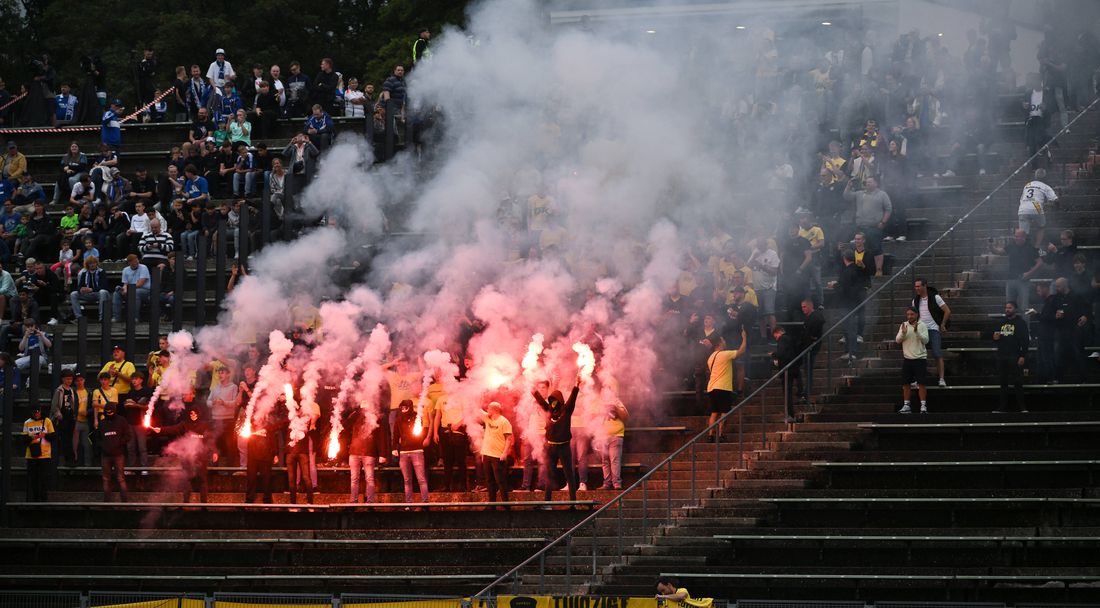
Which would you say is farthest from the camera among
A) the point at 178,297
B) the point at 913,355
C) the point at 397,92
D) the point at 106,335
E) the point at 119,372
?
the point at 397,92

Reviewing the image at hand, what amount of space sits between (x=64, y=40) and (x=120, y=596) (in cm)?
2862

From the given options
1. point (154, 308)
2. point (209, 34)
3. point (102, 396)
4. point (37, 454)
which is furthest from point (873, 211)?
point (209, 34)

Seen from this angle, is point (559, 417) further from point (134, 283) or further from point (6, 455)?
point (134, 283)

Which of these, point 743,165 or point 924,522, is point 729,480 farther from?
point 743,165

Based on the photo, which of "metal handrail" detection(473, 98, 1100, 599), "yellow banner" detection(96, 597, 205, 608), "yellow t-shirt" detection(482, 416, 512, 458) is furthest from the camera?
"yellow t-shirt" detection(482, 416, 512, 458)

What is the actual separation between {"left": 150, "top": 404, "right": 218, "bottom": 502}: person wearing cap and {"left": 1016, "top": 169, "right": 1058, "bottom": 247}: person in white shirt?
1163 centimetres

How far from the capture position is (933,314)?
2523 cm

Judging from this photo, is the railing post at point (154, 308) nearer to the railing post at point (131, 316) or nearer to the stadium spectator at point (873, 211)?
the railing post at point (131, 316)

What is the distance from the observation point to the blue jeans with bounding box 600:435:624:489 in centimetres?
2478

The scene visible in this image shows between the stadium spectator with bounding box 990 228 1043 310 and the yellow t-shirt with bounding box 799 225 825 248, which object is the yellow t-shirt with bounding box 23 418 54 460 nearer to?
the yellow t-shirt with bounding box 799 225 825 248

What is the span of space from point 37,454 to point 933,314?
40.1 ft

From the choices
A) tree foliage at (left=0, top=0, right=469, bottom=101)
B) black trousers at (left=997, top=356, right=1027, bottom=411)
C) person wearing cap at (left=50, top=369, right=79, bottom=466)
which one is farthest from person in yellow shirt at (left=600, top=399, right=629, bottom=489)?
tree foliage at (left=0, top=0, right=469, bottom=101)

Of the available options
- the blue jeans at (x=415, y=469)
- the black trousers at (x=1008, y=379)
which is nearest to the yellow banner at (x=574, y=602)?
the blue jeans at (x=415, y=469)

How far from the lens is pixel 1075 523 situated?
22453mm
